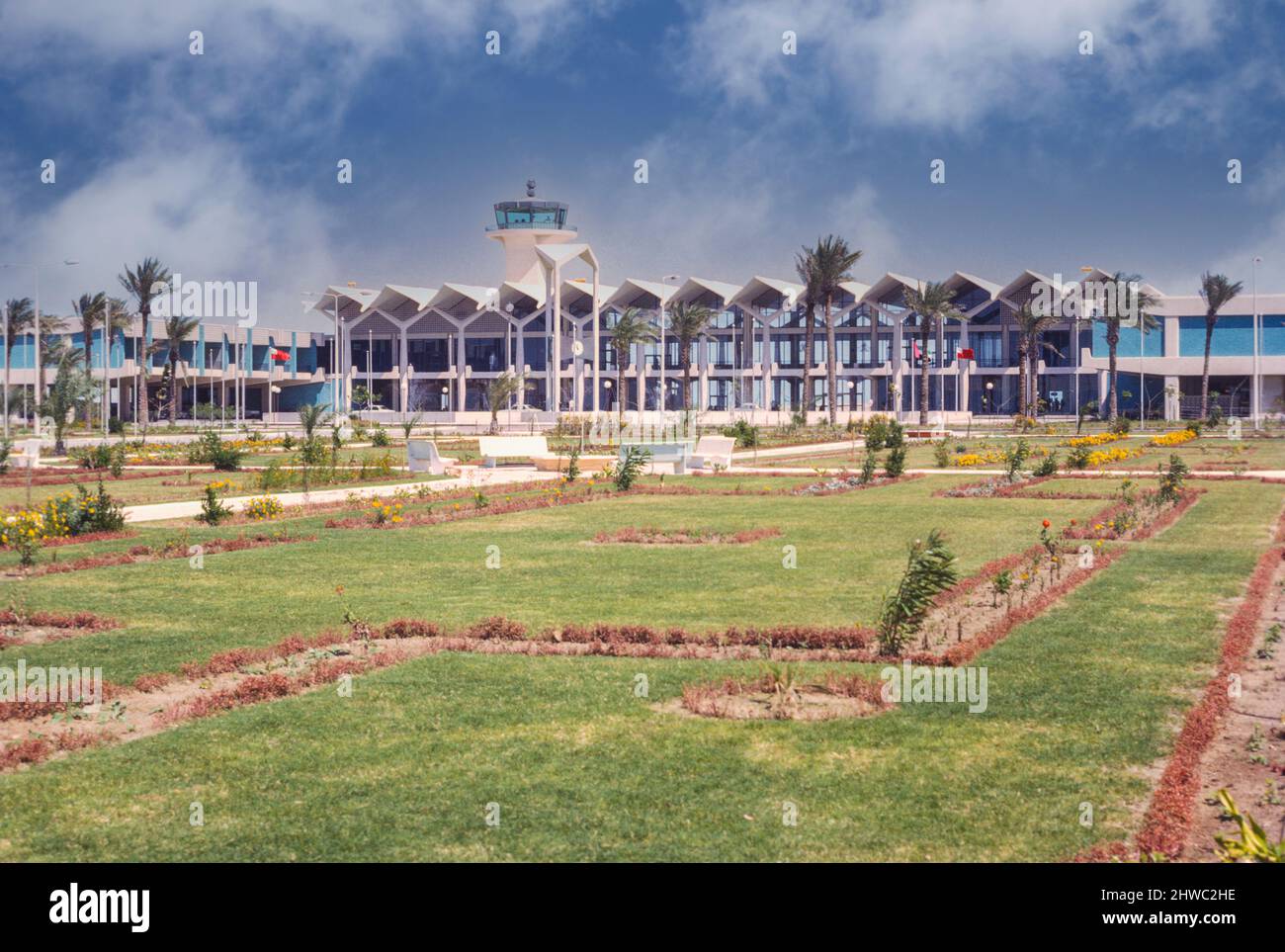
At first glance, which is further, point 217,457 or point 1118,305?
point 1118,305

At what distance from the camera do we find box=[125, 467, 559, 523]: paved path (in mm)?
18891

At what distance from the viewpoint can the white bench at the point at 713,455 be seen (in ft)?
98.8

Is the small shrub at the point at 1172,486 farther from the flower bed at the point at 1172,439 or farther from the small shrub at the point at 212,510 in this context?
the flower bed at the point at 1172,439

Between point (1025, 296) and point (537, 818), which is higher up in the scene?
point (1025, 296)

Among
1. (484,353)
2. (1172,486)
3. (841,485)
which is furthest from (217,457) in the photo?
(484,353)

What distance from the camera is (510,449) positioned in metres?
31.8

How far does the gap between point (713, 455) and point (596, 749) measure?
78.8ft

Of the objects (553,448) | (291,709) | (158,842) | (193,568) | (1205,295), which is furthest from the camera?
(1205,295)

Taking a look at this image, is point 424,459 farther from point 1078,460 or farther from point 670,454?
point 1078,460

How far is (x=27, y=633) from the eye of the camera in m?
9.68

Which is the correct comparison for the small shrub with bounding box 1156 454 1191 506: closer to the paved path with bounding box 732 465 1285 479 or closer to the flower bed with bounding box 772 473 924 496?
the paved path with bounding box 732 465 1285 479
